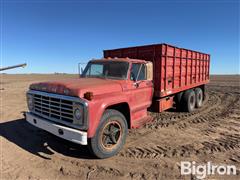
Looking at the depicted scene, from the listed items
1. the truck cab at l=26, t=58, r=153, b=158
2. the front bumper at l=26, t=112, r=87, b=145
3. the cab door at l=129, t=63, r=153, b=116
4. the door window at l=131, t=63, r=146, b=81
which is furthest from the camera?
the door window at l=131, t=63, r=146, b=81

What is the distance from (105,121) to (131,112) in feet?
3.59

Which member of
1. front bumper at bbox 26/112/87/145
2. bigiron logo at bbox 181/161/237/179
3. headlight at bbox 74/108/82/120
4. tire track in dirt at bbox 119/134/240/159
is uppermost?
headlight at bbox 74/108/82/120

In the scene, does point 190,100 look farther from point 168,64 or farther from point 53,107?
point 53,107

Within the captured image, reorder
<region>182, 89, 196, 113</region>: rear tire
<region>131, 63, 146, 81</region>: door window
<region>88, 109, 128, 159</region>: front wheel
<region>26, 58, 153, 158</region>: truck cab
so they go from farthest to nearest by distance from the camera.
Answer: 1. <region>182, 89, 196, 113</region>: rear tire
2. <region>131, 63, 146, 81</region>: door window
3. <region>88, 109, 128, 159</region>: front wheel
4. <region>26, 58, 153, 158</region>: truck cab

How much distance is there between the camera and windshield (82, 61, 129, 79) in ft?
17.3

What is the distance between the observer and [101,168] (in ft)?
13.1

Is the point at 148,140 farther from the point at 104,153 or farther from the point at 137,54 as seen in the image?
the point at 137,54

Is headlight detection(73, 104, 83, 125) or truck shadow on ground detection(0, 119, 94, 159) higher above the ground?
headlight detection(73, 104, 83, 125)

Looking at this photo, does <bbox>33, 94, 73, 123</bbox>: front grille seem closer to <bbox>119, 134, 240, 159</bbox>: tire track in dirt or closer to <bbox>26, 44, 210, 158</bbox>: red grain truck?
<bbox>26, 44, 210, 158</bbox>: red grain truck

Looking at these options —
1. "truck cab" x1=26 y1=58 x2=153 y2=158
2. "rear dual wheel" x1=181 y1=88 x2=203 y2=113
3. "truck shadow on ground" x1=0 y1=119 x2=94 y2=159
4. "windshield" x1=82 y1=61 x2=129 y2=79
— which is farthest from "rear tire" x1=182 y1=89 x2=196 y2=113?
"truck shadow on ground" x1=0 y1=119 x2=94 y2=159

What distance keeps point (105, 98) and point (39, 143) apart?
101 inches

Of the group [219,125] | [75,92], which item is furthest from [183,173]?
[219,125]

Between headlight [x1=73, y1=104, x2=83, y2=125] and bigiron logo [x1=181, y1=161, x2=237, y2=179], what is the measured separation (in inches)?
92.6

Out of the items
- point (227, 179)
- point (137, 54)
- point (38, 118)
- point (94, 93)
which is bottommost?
point (227, 179)
